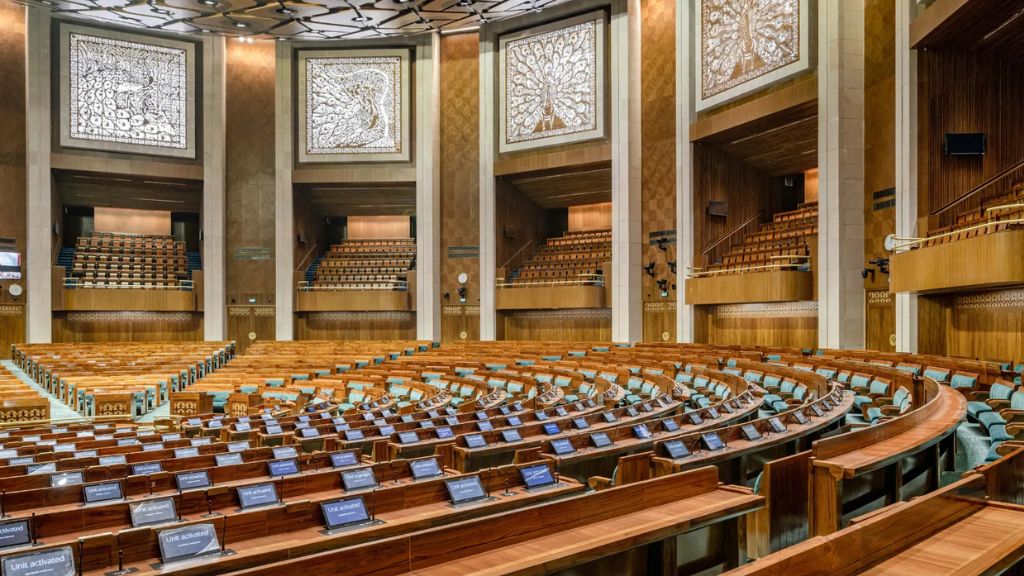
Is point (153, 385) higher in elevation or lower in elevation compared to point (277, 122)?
lower

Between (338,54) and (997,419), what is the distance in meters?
19.0

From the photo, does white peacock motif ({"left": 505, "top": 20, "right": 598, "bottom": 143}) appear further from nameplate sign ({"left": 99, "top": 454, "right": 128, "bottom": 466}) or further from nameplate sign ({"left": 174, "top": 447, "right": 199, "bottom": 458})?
nameplate sign ({"left": 99, "top": 454, "right": 128, "bottom": 466})

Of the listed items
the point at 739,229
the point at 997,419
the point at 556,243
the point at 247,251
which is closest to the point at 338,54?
the point at 247,251

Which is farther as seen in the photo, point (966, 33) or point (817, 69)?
point (817, 69)

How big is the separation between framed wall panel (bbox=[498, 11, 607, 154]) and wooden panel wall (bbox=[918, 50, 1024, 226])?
26.1 feet

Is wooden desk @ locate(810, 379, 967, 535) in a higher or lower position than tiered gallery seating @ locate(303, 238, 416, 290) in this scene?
lower

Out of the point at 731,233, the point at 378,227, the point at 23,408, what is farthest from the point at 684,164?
the point at 23,408

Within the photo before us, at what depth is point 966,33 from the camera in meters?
10.8

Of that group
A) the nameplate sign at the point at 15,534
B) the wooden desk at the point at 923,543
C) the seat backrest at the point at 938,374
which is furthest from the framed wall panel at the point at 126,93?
the wooden desk at the point at 923,543

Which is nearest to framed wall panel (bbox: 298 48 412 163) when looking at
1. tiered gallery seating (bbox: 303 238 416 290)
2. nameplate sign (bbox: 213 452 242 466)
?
tiered gallery seating (bbox: 303 238 416 290)

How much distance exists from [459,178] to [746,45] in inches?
328

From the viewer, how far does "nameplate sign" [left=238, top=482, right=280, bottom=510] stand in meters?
3.24

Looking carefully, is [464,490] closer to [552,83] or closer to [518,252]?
[552,83]

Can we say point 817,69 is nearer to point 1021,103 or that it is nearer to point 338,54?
point 1021,103
